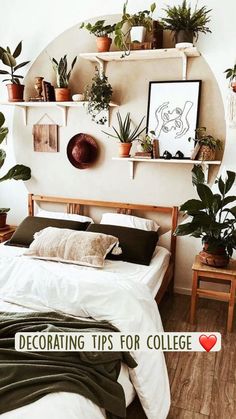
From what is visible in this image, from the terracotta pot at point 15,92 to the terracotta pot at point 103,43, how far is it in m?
0.91

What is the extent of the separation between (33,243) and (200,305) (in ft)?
5.30

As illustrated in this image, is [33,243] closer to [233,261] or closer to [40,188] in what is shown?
[40,188]

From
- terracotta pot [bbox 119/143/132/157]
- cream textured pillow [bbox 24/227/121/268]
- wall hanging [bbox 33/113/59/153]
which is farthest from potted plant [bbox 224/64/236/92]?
wall hanging [bbox 33/113/59/153]

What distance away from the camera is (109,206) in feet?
11.1

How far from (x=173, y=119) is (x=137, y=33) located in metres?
0.78

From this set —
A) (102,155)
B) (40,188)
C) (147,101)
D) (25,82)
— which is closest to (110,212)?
(102,155)

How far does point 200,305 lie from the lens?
311 cm

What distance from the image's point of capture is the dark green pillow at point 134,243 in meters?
2.81

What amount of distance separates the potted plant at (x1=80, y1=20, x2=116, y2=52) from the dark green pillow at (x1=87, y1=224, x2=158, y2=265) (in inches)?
63.7

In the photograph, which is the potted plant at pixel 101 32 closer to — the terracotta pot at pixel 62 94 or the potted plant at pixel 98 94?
the potted plant at pixel 98 94

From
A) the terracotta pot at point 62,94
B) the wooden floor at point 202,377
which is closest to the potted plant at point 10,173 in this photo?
the terracotta pot at point 62,94

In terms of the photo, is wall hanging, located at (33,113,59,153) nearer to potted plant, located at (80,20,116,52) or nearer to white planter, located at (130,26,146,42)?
potted plant, located at (80,20,116,52)

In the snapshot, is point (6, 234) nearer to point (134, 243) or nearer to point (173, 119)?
point (134, 243)

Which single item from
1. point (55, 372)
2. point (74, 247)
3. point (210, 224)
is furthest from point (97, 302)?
point (210, 224)
